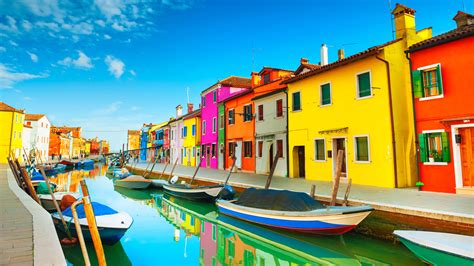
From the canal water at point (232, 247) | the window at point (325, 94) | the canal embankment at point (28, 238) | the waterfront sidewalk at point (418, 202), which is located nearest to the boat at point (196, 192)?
the canal water at point (232, 247)

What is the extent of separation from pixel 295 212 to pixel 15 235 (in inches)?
308

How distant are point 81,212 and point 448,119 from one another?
14317 mm

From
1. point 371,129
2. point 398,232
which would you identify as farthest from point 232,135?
point 398,232

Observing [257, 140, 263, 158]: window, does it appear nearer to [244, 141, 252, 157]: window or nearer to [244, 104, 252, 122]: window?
[244, 141, 252, 157]: window

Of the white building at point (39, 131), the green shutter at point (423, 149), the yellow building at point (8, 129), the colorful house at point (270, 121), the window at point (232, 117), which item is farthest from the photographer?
the white building at point (39, 131)

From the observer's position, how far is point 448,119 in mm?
11211

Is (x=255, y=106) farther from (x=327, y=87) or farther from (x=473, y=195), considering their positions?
(x=473, y=195)

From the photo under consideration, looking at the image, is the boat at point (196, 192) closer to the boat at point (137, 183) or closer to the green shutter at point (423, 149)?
the boat at point (137, 183)

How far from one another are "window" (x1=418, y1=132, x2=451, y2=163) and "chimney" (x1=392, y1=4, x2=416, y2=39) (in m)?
5.71

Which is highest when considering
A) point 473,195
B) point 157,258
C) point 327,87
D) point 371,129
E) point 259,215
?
point 327,87

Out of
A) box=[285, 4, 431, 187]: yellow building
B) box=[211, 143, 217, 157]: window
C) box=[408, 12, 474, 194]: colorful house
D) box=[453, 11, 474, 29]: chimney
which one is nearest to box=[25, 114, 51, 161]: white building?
box=[211, 143, 217, 157]: window

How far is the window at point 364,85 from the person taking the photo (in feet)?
46.8

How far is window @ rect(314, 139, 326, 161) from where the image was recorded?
1652 centimetres

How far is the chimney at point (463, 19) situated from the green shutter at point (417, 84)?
12.1 feet
